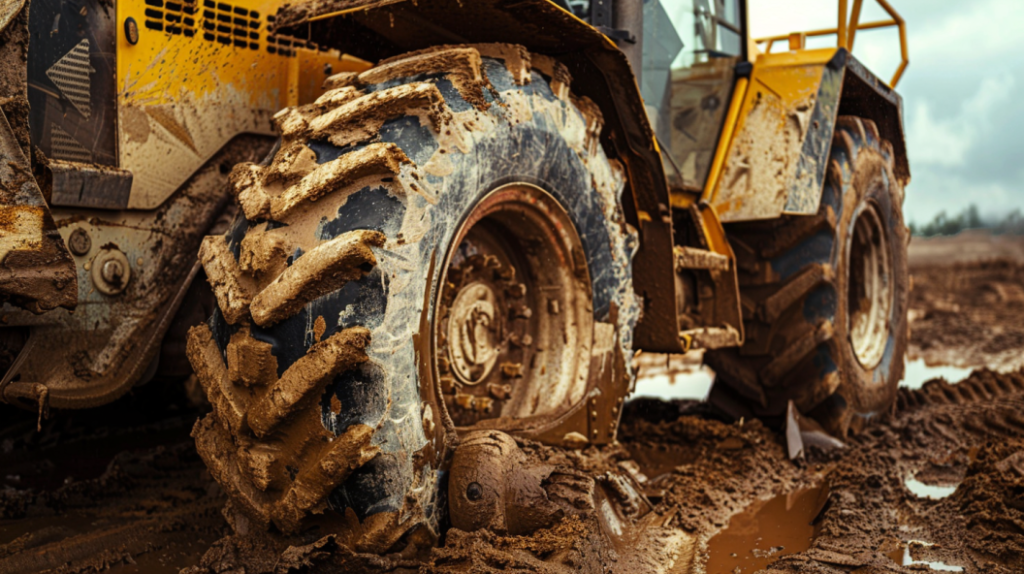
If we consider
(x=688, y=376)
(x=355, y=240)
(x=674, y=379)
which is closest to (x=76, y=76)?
(x=355, y=240)

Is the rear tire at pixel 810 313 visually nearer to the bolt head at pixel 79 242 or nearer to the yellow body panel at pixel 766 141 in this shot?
the yellow body panel at pixel 766 141

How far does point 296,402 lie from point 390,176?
0.51 meters

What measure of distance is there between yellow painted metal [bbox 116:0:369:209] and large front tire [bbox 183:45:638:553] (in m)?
0.46

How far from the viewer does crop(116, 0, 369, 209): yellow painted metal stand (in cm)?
223

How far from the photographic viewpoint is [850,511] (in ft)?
8.98

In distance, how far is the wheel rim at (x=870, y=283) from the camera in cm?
459

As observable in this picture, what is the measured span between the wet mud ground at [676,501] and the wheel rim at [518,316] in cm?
29

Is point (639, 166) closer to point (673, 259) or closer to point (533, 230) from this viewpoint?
point (673, 259)

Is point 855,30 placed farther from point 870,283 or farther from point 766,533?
point 766,533

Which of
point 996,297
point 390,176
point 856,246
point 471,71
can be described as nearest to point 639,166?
point 471,71

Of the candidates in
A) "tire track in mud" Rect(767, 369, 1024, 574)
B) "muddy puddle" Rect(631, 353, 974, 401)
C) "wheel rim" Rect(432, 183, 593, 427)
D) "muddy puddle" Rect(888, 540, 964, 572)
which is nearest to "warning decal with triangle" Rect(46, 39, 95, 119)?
"wheel rim" Rect(432, 183, 593, 427)

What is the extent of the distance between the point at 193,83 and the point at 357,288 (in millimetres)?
1028

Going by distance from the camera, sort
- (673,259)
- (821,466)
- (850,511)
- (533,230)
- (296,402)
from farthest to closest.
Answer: (821,466), (673,259), (850,511), (533,230), (296,402)

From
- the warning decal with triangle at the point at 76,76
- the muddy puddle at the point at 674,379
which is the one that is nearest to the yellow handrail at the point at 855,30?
the muddy puddle at the point at 674,379
